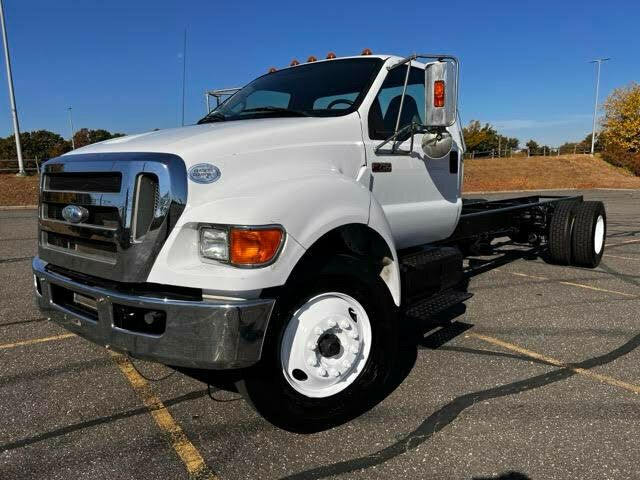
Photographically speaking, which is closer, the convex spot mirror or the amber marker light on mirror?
the amber marker light on mirror

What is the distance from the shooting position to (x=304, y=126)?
3232mm

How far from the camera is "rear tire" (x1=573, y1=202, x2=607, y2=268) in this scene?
6.81 metres

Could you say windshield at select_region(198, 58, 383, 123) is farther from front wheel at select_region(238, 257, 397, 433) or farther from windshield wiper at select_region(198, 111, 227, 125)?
front wheel at select_region(238, 257, 397, 433)

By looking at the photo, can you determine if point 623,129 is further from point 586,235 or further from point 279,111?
point 279,111

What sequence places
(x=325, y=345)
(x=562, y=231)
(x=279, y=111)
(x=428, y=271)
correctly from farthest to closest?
1. (x=562, y=231)
2. (x=428, y=271)
3. (x=279, y=111)
4. (x=325, y=345)

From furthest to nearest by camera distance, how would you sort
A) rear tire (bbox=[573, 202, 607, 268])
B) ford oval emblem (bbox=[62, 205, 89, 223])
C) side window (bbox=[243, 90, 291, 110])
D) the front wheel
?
1. rear tire (bbox=[573, 202, 607, 268])
2. side window (bbox=[243, 90, 291, 110])
3. ford oval emblem (bbox=[62, 205, 89, 223])
4. the front wheel

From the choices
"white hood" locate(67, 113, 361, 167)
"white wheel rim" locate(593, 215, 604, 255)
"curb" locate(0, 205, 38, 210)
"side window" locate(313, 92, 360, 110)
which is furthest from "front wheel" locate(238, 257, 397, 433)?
"curb" locate(0, 205, 38, 210)

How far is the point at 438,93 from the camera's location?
3.39 m

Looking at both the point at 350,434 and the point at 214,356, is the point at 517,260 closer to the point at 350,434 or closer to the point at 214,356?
the point at 350,434

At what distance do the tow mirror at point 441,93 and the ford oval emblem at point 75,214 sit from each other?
87.9 inches

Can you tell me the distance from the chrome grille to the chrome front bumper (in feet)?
0.57

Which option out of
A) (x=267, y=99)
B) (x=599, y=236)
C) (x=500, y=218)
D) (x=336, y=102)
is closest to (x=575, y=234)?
(x=599, y=236)

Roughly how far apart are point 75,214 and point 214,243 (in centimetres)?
95

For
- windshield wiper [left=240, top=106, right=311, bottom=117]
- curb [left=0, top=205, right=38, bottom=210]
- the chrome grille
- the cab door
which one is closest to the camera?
the chrome grille
